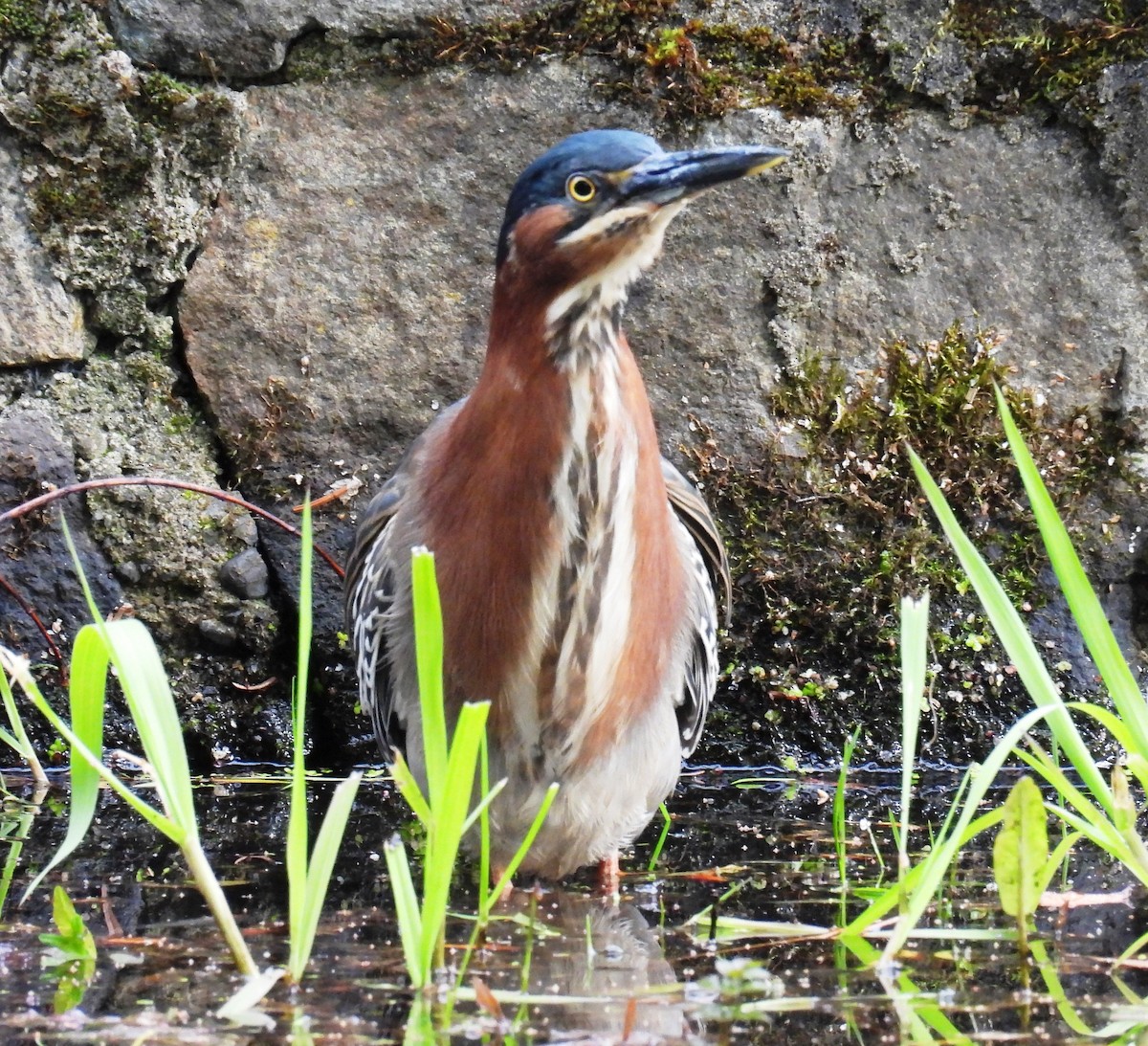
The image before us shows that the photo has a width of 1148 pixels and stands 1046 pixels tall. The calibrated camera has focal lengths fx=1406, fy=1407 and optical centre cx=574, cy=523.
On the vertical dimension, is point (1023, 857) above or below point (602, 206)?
below

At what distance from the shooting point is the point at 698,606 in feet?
11.9

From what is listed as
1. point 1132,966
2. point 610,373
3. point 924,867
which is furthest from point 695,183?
point 1132,966

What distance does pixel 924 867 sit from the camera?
2.20 metres

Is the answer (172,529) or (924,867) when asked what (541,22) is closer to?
(172,529)

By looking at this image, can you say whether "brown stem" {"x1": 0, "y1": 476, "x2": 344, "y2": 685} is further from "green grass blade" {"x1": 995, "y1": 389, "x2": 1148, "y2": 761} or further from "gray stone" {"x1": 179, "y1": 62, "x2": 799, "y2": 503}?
"green grass blade" {"x1": 995, "y1": 389, "x2": 1148, "y2": 761}

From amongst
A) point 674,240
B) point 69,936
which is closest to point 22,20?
point 674,240

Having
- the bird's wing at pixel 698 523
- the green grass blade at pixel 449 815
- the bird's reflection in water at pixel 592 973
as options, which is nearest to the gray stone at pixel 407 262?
the bird's wing at pixel 698 523

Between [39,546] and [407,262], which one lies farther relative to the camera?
[407,262]

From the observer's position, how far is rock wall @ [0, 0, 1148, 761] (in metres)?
4.34

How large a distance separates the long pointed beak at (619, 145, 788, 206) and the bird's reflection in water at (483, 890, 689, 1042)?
1.43 meters

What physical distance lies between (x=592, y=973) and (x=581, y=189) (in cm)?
154

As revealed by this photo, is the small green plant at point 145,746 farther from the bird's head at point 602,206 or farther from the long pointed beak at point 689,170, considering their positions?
the long pointed beak at point 689,170

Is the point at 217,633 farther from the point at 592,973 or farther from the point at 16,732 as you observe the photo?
the point at 592,973

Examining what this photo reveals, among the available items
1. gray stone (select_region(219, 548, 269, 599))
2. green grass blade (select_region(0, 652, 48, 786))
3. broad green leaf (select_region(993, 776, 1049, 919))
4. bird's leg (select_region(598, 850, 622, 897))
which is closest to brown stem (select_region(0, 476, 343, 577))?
gray stone (select_region(219, 548, 269, 599))
